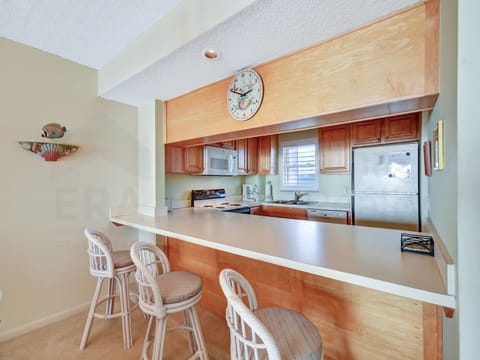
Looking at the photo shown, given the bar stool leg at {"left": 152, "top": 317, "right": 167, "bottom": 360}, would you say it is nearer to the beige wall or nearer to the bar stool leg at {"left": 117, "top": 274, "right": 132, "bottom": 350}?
the bar stool leg at {"left": 117, "top": 274, "right": 132, "bottom": 350}

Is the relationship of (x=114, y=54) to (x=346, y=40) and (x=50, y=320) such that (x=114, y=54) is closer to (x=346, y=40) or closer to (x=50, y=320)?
(x=346, y=40)

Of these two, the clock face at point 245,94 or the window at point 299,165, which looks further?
the window at point 299,165

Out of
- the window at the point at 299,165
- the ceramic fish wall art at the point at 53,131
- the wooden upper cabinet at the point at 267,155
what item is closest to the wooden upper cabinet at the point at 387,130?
the window at the point at 299,165

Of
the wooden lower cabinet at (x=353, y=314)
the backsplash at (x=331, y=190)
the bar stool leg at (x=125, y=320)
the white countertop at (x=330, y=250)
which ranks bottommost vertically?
the bar stool leg at (x=125, y=320)

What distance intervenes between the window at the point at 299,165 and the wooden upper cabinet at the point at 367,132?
0.80 m

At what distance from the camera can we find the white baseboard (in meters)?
1.79

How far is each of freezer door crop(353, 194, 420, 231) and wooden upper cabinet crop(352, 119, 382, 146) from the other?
0.72 m

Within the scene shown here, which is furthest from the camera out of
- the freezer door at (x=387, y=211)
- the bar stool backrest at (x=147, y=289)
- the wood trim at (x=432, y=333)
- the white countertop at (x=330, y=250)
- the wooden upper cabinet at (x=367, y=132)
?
the wooden upper cabinet at (x=367, y=132)

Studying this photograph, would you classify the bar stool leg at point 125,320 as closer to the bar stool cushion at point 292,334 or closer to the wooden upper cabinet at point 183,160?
the bar stool cushion at point 292,334

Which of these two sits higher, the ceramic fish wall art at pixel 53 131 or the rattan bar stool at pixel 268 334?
the ceramic fish wall art at pixel 53 131

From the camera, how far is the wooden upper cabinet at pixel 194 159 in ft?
9.56

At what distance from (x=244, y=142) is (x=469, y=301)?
136 inches

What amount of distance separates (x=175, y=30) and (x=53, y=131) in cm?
139

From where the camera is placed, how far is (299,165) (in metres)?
4.02
